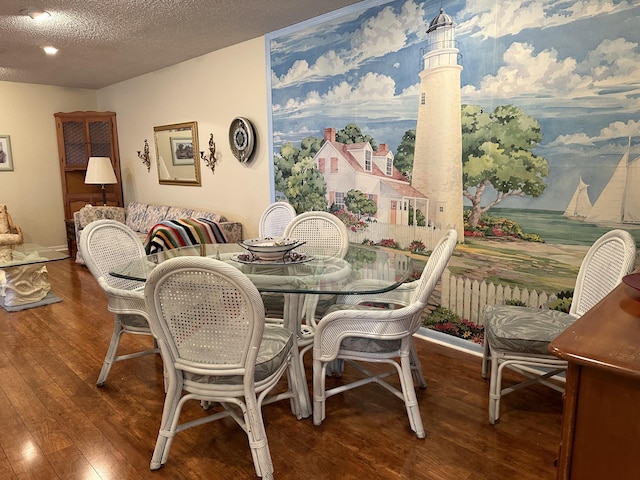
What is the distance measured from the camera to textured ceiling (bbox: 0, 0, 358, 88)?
3295 mm

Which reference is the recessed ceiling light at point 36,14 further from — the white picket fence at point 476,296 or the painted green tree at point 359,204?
the white picket fence at point 476,296

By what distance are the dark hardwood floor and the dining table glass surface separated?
2.32ft

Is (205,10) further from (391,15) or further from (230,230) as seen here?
(230,230)

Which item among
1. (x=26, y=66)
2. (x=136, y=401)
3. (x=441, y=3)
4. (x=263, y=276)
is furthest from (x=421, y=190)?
(x=26, y=66)

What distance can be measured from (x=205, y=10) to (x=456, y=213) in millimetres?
2328

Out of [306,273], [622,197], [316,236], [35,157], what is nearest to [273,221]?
[316,236]

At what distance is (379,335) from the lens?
2066mm

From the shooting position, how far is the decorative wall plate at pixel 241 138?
4344 millimetres

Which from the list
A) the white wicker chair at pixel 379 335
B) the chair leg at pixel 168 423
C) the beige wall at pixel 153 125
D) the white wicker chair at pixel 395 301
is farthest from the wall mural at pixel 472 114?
the chair leg at pixel 168 423

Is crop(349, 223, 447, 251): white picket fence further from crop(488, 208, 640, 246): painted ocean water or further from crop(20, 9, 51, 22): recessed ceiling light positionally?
crop(20, 9, 51, 22): recessed ceiling light

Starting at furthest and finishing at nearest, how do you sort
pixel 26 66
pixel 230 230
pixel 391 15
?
1. pixel 26 66
2. pixel 230 230
3. pixel 391 15

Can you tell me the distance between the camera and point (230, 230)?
14.9 feet

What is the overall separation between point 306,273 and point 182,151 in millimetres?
3716

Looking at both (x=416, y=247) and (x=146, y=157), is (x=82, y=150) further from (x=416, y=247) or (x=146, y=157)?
(x=416, y=247)
